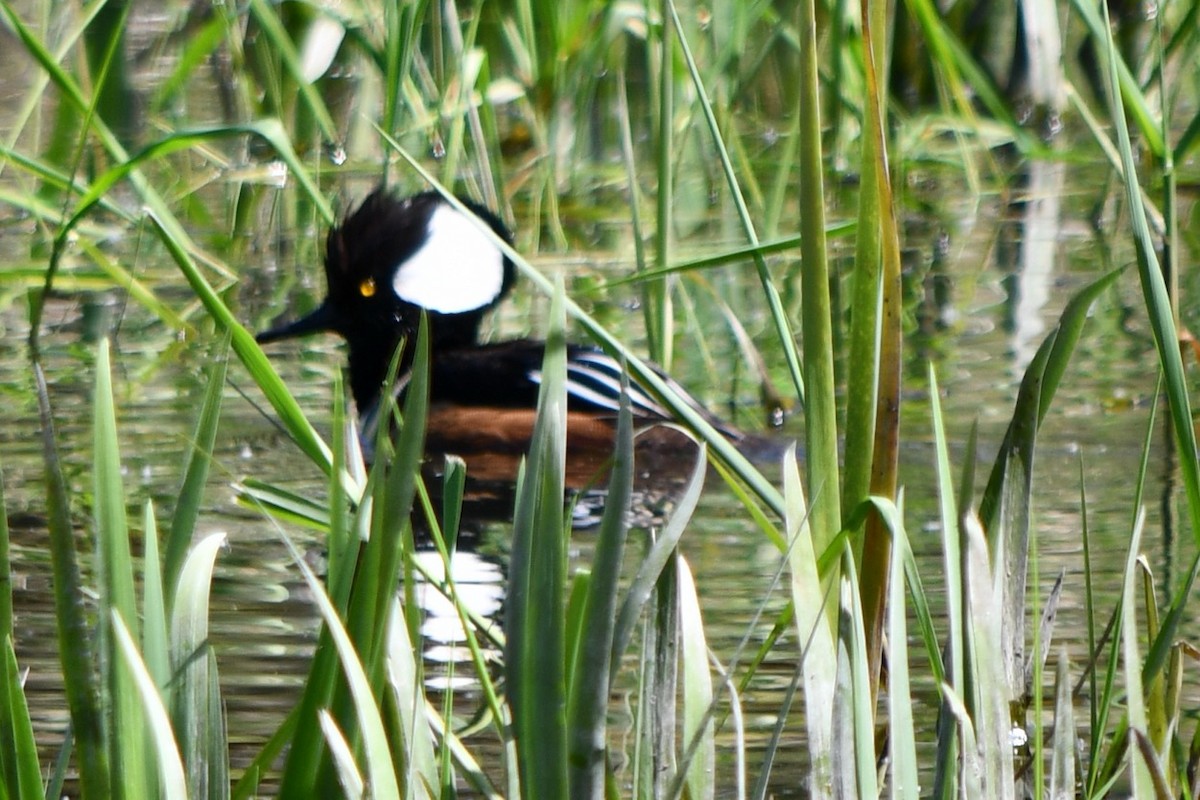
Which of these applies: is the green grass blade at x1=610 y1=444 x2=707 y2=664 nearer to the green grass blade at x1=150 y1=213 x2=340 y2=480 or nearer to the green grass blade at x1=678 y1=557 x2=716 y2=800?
the green grass blade at x1=678 y1=557 x2=716 y2=800

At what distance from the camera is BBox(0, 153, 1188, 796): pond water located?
2.88m

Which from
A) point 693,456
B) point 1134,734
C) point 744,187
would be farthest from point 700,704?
point 744,187

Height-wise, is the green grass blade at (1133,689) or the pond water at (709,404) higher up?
the pond water at (709,404)

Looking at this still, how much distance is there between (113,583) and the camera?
159 centimetres

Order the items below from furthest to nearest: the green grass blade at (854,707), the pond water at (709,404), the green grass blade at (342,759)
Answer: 1. the pond water at (709,404)
2. the green grass blade at (854,707)
3. the green grass blade at (342,759)

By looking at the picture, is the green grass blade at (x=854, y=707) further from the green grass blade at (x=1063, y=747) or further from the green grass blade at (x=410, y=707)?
the green grass blade at (x=410, y=707)

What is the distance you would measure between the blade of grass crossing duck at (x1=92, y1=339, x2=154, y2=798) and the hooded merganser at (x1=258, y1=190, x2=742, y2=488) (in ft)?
9.89

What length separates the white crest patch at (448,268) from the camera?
17.6 ft

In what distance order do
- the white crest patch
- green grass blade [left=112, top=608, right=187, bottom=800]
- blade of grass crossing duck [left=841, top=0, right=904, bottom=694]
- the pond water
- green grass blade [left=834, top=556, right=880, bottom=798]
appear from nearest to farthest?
green grass blade [left=112, top=608, right=187, bottom=800]
green grass blade [left=834, top=556, right=880, bottom=798]
blade of grass crossing duck [left=841, top=0, right=904, bottom=694]
the pond water
the white crest patch

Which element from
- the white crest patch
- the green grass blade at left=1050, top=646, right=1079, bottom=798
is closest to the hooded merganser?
the white crest patch

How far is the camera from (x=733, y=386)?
494 centimetres

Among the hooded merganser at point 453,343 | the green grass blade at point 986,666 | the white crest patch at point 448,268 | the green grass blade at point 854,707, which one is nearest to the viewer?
the green grass blade at point 854,707

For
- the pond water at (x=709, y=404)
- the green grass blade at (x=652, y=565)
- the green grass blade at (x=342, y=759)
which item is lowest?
the green grass blade at (x=342, y=759)

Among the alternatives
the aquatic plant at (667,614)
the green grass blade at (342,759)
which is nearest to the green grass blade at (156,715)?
the aquatic plant at (667,614)
